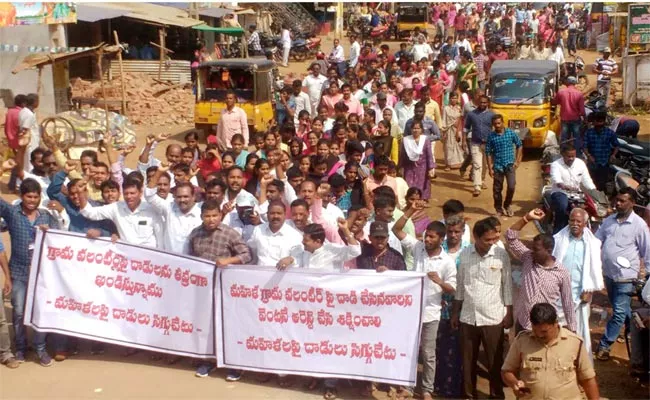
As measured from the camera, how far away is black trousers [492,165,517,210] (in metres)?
12.4

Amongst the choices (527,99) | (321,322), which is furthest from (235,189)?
(527,99)

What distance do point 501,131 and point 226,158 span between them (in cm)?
445

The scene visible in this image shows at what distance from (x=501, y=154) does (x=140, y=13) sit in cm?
1697

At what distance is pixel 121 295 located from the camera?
759 centimetres

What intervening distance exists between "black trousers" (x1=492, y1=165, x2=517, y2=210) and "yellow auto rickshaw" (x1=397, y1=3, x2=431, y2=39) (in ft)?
89.8

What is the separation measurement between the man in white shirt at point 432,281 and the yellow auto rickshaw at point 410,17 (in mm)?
33478

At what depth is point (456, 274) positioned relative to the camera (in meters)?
6.80

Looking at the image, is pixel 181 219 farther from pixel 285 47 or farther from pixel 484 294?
pixel 285 47

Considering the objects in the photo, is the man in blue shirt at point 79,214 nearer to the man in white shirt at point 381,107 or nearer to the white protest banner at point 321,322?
the white protest banner at point 321,322

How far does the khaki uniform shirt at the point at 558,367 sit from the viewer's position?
17.7 feet

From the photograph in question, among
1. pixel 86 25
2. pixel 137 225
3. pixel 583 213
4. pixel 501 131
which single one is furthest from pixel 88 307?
pixel 86 25

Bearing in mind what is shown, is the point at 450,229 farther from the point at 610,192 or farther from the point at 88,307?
the point at 610,192

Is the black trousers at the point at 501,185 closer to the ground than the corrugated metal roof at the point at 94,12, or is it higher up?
closer to the ground

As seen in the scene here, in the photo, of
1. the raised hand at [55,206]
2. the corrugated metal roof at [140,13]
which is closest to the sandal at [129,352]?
the raised hand at [55,206]
